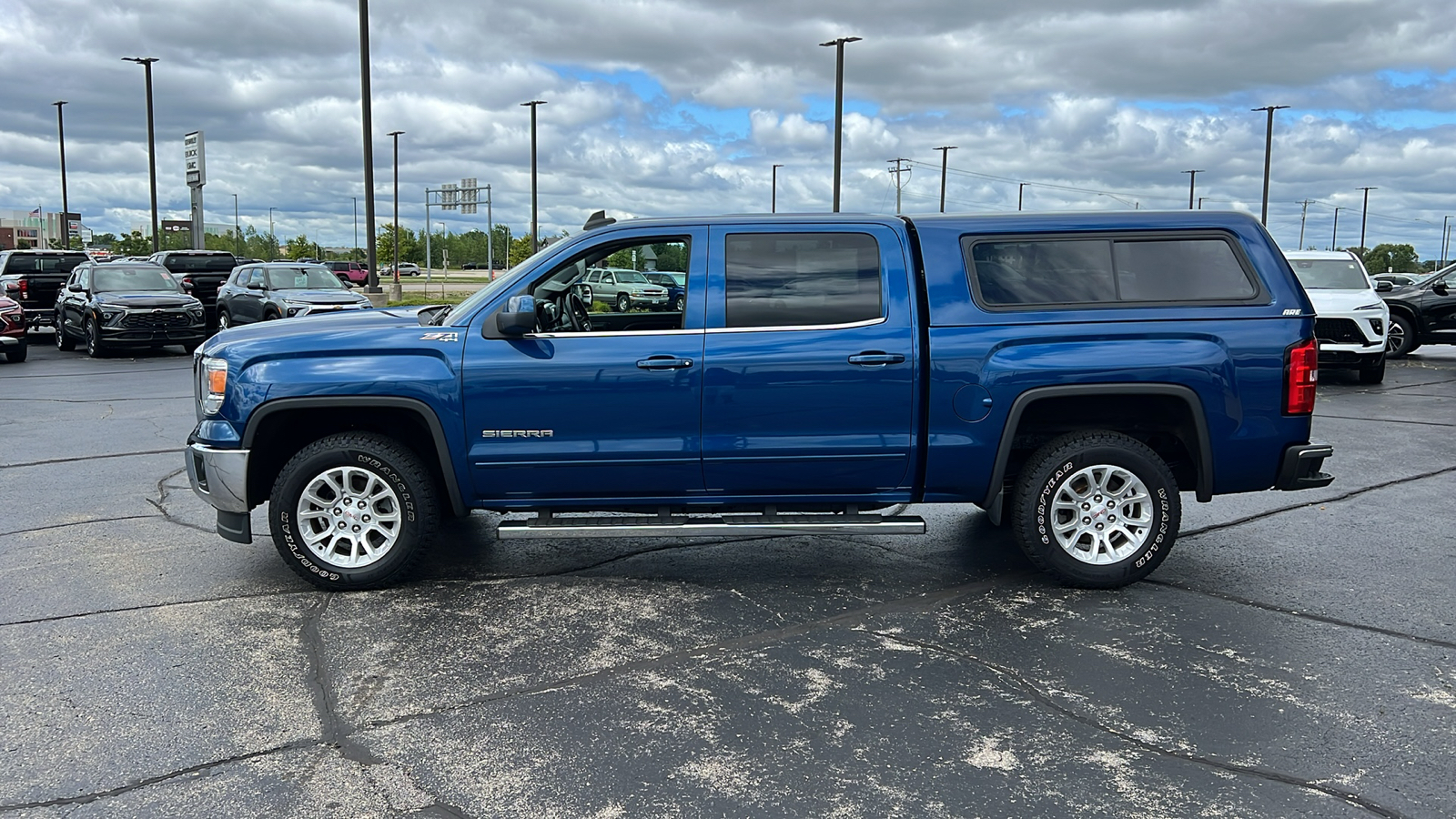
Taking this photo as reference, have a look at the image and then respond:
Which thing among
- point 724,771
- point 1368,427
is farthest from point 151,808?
point 1368,427

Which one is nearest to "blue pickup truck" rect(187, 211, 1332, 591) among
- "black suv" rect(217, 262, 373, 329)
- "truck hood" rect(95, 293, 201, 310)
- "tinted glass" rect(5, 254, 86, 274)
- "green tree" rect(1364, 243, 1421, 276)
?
"black suv" rect(217, 262, 373, 329)

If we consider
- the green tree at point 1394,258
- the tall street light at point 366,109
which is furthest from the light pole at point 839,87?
the green tree at point 1394,258

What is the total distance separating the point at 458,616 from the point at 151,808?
191 centimetres

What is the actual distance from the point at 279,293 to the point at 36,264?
8.77 meters

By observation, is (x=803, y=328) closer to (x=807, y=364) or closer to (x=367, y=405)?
(x=807, y=364)

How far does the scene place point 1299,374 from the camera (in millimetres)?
5438

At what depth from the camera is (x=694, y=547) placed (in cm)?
651

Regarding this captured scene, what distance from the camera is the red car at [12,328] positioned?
716 inches

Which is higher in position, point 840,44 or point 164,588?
point 840,44

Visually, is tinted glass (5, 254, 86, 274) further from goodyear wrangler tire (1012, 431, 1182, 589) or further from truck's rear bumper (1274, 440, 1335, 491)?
truck's rear bumper (1274, 440, 1335, 491)

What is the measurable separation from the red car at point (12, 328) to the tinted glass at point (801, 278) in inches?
678

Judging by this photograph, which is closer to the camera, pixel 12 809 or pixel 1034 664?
pixel 12 809

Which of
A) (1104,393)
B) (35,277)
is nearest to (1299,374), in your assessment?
(1104,393)

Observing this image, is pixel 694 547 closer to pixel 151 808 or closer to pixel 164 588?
pixel 164 588
